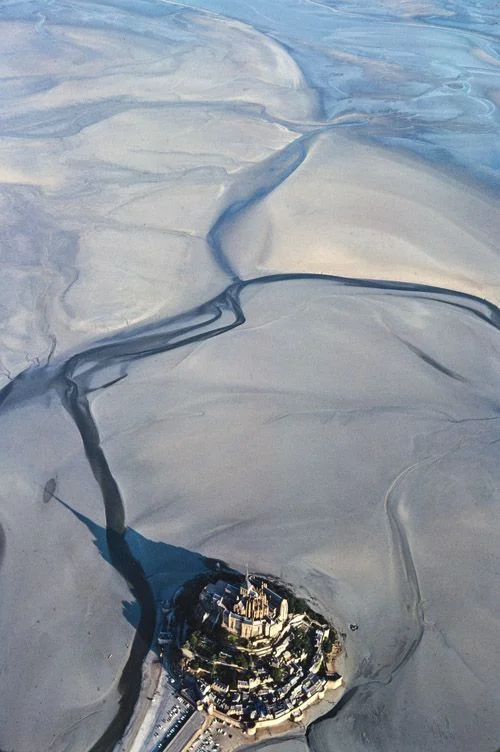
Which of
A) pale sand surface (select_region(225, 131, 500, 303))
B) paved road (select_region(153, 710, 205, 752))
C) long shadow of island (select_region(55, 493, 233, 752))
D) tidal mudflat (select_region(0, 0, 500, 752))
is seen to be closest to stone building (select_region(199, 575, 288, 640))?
long shadow of island (select_region(55, 493, 233, 752))

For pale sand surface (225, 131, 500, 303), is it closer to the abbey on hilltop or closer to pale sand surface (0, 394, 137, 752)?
pale sand surface (0, 394, 137, 752)

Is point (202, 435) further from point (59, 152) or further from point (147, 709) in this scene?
point (59, 152)

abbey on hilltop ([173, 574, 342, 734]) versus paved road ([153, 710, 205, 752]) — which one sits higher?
abbey on hilltop ([173, 574, 342, 734])

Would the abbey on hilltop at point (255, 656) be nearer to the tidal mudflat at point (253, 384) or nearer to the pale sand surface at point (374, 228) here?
the tidal mudflat at point (253, 384)

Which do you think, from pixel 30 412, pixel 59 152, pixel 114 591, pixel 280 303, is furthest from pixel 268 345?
pixel 59 152

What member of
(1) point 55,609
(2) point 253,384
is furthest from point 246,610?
(2) point 253,384

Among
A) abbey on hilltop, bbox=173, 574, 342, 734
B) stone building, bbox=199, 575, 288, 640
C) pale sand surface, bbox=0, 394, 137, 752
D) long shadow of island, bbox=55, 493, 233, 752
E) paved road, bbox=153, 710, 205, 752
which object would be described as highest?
stone building, bbox=199, 575, 288, 640
